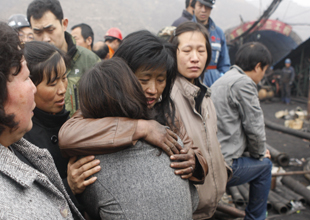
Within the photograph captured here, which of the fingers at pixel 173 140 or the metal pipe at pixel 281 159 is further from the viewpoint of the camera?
the metal pipe at pixel 281 159

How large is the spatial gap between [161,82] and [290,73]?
14663 mm

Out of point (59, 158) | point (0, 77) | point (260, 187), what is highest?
point (0, 77)

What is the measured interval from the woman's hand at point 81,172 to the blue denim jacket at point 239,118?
5.80ft

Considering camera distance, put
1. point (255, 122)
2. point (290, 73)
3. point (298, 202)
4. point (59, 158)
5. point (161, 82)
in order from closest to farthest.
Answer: point (59, 158), point (161, 82), point (255, 122), point (298, 202), point (290, 73)

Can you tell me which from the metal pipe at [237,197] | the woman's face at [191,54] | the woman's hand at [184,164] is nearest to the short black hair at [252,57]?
the woman's face at [191,54]

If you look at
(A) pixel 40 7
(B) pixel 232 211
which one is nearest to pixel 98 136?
(A) pixel 40 7

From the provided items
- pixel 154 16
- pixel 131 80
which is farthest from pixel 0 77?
pixel 154 16

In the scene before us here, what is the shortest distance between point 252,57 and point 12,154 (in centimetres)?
282

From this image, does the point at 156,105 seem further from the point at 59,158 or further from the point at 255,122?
the point at 255,122

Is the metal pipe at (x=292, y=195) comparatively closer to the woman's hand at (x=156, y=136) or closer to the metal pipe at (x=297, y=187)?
the metal pipe at (x=297, y=187)

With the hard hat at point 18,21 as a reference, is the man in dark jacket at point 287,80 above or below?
below

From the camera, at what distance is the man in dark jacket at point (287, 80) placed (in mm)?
14148

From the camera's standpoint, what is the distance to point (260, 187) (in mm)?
2787

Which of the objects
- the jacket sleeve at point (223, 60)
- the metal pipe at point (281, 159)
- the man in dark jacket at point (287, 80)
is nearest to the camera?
the jacket sleeve at point (223, 60)
